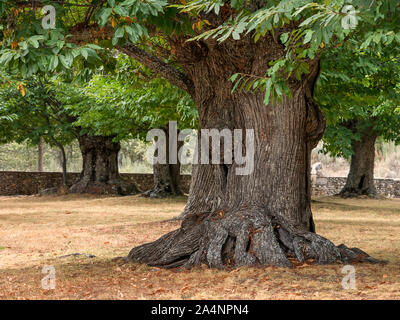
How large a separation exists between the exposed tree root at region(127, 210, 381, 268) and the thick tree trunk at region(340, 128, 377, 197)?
16.5m

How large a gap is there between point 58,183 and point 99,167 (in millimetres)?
5374

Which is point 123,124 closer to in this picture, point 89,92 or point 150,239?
point 89,92

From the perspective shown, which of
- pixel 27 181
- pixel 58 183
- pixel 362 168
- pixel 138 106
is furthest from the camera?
pixel 58 183

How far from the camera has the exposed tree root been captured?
20.8ft

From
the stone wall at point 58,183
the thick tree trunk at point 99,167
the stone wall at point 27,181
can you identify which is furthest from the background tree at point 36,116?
the stone wall at point 58,183

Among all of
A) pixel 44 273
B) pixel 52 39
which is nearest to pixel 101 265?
pixel 44 273

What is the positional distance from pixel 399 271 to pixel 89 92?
15.7 meters

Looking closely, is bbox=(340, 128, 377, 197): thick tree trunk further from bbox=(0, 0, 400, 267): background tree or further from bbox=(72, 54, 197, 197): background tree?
bbox=(0, 0, 400, 267): background tree

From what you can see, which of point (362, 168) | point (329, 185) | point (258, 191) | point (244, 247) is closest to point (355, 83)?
point (258, 191)

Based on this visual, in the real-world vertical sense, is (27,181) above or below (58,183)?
above

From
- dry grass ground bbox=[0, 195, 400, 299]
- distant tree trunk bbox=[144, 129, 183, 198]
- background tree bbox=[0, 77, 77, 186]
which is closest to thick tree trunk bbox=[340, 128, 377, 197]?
distant tree trunk bbox=[144, 129, 183, 198]

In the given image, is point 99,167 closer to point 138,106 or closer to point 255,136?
point 138,106

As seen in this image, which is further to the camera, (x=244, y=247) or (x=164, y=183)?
(x=164, y=183)

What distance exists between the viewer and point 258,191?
7070 mm
